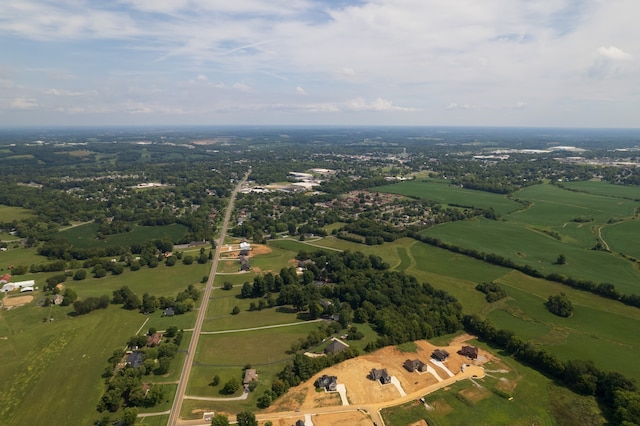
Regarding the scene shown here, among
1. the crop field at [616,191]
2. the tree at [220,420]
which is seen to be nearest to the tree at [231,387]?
the tree at [220,420]

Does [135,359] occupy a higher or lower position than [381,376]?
lower

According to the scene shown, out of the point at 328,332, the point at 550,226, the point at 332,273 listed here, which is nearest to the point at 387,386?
the point at 328,332

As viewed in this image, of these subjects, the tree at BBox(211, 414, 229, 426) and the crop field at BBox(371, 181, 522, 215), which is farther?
the crop field at BBox(371, 181, 522, 215)

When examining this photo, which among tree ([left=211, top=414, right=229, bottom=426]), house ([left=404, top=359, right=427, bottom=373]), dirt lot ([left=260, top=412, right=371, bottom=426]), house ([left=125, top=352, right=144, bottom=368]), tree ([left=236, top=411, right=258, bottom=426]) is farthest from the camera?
house ([left=125, top=352, right=144, bottom=368])

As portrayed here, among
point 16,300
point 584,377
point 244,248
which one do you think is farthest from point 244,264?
point 584,377

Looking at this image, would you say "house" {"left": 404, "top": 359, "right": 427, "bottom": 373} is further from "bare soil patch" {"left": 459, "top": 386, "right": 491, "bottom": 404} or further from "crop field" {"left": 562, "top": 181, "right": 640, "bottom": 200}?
"crop field" {"left": 562, "top": 181, "right": 640, "bottom": 200}

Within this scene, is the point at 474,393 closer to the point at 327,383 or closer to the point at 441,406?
the point at 441,406

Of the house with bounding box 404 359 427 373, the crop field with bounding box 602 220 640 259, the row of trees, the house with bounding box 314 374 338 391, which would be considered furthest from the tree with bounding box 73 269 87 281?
the crop field with bounding box 602 220 640 259
